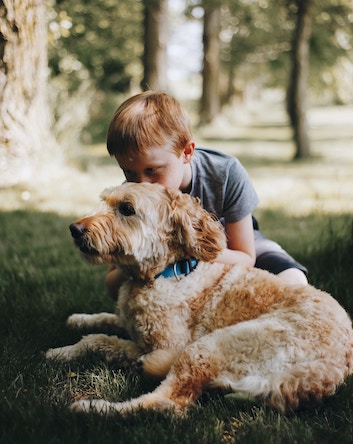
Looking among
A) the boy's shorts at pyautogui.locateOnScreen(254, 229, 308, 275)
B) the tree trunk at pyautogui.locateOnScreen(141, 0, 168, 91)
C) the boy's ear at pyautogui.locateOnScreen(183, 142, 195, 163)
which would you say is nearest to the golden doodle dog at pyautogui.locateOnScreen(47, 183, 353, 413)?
the boy's ear at pyautogui.locateOnScreen(183, 142, 195, 163)

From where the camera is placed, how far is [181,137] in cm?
295

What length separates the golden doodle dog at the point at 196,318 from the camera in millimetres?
2223

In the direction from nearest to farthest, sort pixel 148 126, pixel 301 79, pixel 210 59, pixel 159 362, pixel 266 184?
1. pixel 159 362
2. pixel 148 126
3. pixel 266 184
4. pixel 301 79
5. pixel 210 59

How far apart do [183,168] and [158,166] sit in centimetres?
29

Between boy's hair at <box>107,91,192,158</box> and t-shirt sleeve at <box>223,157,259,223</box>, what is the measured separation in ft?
1.73

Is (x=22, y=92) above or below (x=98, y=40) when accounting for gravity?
below

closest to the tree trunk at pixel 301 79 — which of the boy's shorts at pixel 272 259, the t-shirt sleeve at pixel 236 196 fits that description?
the boy's shorts at pixel 272 259

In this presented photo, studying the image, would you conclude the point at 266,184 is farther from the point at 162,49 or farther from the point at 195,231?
the point at 195,231

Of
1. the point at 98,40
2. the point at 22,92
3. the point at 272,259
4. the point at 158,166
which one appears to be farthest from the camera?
the point at 98,40

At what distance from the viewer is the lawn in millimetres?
2080

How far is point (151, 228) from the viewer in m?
2.71

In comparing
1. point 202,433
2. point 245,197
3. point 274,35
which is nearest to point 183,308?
point 202,433

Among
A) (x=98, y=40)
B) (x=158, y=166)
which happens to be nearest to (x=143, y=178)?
(x=158, y=166)

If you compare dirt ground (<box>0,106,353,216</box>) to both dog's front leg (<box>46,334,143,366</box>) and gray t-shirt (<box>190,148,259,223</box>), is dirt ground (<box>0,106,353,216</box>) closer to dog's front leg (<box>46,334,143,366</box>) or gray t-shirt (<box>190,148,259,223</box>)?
gray t-shirt (<box>190,148,259,223</box>)
